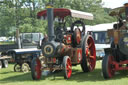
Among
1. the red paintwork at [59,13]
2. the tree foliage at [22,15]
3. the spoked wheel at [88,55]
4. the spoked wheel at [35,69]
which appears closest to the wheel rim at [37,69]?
the spoked wheel at [35,69]

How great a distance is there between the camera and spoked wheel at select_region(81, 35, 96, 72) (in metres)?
8.93

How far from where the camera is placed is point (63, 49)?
8.19 metres

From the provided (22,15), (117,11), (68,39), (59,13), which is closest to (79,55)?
(68,39)

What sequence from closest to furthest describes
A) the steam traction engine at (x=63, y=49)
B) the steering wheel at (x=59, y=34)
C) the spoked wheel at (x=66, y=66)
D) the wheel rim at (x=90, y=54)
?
the spoked wheel at (x=66, y=66), the steam traction engine at (x=63, y=49), the steering wheel at (x=59, y=34), the wheel rim at (x=90, y=54)

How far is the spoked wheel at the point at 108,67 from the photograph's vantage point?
24.5 feet

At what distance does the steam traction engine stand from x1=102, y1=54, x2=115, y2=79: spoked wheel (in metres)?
1.11

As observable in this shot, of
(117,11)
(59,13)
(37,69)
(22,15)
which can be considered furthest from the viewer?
(22,15)

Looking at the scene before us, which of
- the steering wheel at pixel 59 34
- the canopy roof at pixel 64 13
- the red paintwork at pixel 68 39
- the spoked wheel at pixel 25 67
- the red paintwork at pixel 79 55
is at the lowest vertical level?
the spoked wheel at pixel 25 67

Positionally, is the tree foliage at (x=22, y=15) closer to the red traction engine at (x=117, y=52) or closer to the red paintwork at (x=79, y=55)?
the red paintwork at (x=79, y=55)

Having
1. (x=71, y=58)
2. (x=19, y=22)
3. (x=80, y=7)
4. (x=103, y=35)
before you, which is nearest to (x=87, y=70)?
(x=71, y=58)

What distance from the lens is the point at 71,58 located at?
860 cm

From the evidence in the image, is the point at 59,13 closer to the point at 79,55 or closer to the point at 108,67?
the point at 79,55

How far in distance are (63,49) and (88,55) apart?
1549 mm

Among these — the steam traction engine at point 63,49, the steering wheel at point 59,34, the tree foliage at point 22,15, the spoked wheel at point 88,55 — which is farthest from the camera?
the tree foliage at point 22,15
